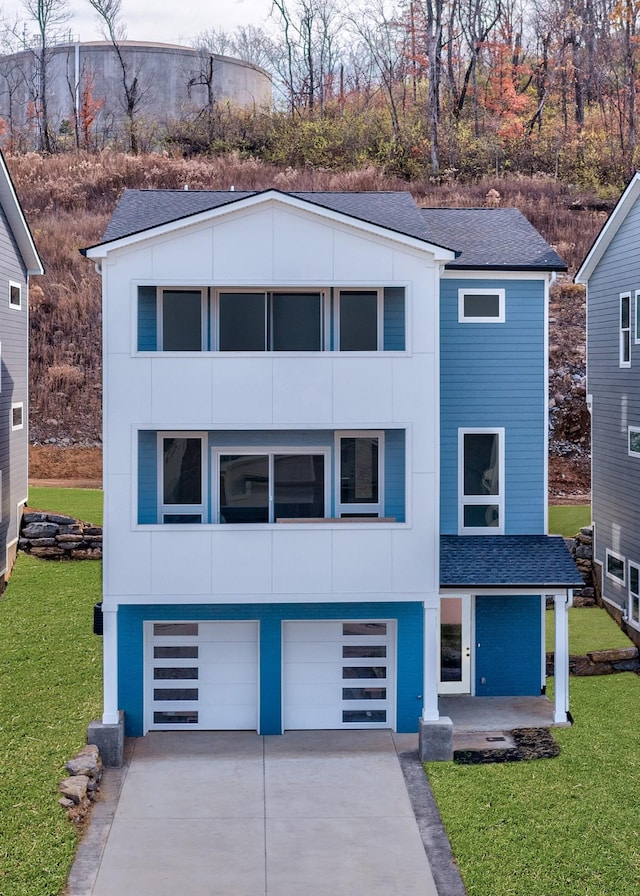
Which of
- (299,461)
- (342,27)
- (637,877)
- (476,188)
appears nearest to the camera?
(637,877)

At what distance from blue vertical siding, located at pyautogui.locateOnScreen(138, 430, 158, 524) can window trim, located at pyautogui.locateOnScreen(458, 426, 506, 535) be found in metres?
5.10

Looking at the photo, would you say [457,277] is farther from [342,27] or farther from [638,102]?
[342,27]

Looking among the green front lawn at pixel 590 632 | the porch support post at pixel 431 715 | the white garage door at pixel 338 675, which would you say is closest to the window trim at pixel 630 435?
the green front lawn at pixel 590 632

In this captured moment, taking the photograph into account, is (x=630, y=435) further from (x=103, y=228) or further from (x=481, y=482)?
(x=103, y=228)

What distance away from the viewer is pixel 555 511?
25.9m

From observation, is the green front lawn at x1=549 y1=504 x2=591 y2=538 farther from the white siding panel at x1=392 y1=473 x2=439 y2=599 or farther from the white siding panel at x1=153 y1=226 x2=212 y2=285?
the white siding panel at x1=153 y1=226 x2=212 y2=285

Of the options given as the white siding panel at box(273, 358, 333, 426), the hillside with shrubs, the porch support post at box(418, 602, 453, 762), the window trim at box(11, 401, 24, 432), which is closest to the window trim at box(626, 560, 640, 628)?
the porch support post at box(418, 602, 453, 762)

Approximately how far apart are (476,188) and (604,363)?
72.4 feet

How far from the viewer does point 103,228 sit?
1547 inches

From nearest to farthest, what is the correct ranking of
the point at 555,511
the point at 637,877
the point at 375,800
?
the point at 637,877
the point at 375,800
the point at 555,511

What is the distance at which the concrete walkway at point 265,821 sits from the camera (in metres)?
10.6

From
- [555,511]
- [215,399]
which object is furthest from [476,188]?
[215,399]

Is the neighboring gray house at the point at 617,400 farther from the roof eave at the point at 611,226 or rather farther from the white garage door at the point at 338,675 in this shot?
the white garage door at the point at 338,675

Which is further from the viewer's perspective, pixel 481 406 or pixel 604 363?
pixel 604 363
